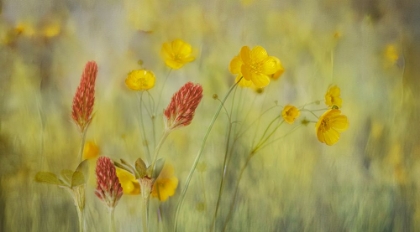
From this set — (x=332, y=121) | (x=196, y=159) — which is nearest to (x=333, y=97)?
(x=332, y=121)

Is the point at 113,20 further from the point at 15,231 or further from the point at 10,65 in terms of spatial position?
the point at 15,231

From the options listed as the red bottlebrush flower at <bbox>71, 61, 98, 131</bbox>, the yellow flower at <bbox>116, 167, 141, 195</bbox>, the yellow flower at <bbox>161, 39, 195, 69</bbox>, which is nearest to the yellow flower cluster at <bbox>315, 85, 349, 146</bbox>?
the yellow flower at <bbox>161, 39, 195, 69</bbox>

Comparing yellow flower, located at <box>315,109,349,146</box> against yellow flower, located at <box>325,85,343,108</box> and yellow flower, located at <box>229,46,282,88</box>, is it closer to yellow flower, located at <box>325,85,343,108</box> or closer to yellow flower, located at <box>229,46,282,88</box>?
yellow flower, located at <box>325,85,343,108</box>

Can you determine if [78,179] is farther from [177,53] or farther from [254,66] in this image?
[254,66]

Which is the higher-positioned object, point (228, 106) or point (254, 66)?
point (254, 66)

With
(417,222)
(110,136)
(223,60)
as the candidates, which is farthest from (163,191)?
(417,222)
